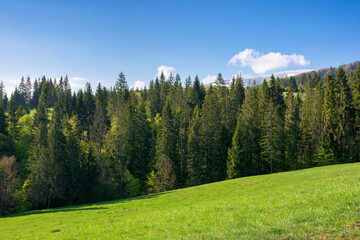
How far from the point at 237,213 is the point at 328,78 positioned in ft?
207

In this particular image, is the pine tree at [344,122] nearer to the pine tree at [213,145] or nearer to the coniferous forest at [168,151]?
the coniferous forest at [168,151]

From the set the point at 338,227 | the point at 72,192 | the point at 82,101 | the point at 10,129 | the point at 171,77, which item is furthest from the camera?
the point at 171,77

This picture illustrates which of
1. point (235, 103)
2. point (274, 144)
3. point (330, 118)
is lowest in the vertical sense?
point (274, 144)

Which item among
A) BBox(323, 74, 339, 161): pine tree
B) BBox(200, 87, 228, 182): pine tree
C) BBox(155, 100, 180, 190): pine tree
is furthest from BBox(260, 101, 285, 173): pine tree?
BBox(155, 100, 180, 190): pine tree

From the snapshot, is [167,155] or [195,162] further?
[167,155]

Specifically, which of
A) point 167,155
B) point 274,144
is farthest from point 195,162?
point 274,144

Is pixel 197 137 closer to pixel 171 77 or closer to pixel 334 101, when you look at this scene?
pixel 334 101

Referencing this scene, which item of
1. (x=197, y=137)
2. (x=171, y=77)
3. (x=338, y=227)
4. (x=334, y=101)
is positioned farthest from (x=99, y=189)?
(x=171, y=77)

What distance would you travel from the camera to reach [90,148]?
6419 centimetres

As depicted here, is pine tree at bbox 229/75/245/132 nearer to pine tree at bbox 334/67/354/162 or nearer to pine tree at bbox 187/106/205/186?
pine tree at bbox 187/106/205/186

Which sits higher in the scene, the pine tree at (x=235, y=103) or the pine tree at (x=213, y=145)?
the pine tree at (x=235, y=103)

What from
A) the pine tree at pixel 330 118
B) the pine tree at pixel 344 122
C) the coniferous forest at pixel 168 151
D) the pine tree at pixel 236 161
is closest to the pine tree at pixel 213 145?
the coniferous forest at pixel 168 151

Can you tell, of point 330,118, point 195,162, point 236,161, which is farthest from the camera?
point 195,162

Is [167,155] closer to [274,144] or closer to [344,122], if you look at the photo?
[274,144]
